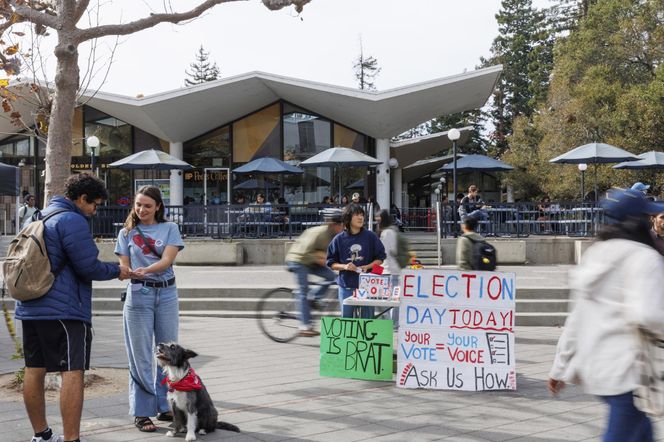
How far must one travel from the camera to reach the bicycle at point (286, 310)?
32.7 ft

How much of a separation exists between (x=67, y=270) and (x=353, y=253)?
4.45m

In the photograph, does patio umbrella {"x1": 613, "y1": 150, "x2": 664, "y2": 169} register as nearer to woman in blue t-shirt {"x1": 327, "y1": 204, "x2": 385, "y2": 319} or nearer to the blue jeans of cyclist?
the blue jeans of cyclist

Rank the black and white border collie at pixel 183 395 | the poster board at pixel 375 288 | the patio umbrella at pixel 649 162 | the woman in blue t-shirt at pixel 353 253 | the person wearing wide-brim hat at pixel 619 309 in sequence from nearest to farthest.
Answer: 1. the person wearing wide-brim hat at pixel 619 309
2. the black and white border collie at pixel 183 395
3. the poster board at pixel 375 288
4. the woman in blue t-shirt at pixel 353 253
5. the patio umbrella at pixel 649 162

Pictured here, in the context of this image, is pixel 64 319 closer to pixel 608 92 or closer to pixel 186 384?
pixel 186 384

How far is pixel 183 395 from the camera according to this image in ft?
17.5

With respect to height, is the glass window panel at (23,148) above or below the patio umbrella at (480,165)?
above

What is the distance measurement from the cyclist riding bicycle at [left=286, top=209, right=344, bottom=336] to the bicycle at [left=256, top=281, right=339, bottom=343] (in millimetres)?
101

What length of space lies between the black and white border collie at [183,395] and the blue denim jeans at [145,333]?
10.9 inches

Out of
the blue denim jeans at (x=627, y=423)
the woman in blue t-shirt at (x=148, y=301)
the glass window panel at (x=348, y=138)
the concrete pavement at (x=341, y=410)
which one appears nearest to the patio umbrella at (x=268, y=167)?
the glass window panel at (x=348, y=138)

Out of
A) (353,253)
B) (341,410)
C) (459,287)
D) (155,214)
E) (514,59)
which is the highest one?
(514,59)

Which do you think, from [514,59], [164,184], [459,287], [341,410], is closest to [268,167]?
[164,184]

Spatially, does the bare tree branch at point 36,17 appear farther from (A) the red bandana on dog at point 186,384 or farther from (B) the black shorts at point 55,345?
(A) the red bandana on dog at point 186,384

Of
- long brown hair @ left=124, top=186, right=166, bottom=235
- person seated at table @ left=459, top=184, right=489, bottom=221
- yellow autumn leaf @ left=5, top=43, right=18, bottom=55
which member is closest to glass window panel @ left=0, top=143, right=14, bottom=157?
person seated at table @ left=459, top=184, right=489, bottom=221

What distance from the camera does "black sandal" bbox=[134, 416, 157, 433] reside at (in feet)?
18.2
